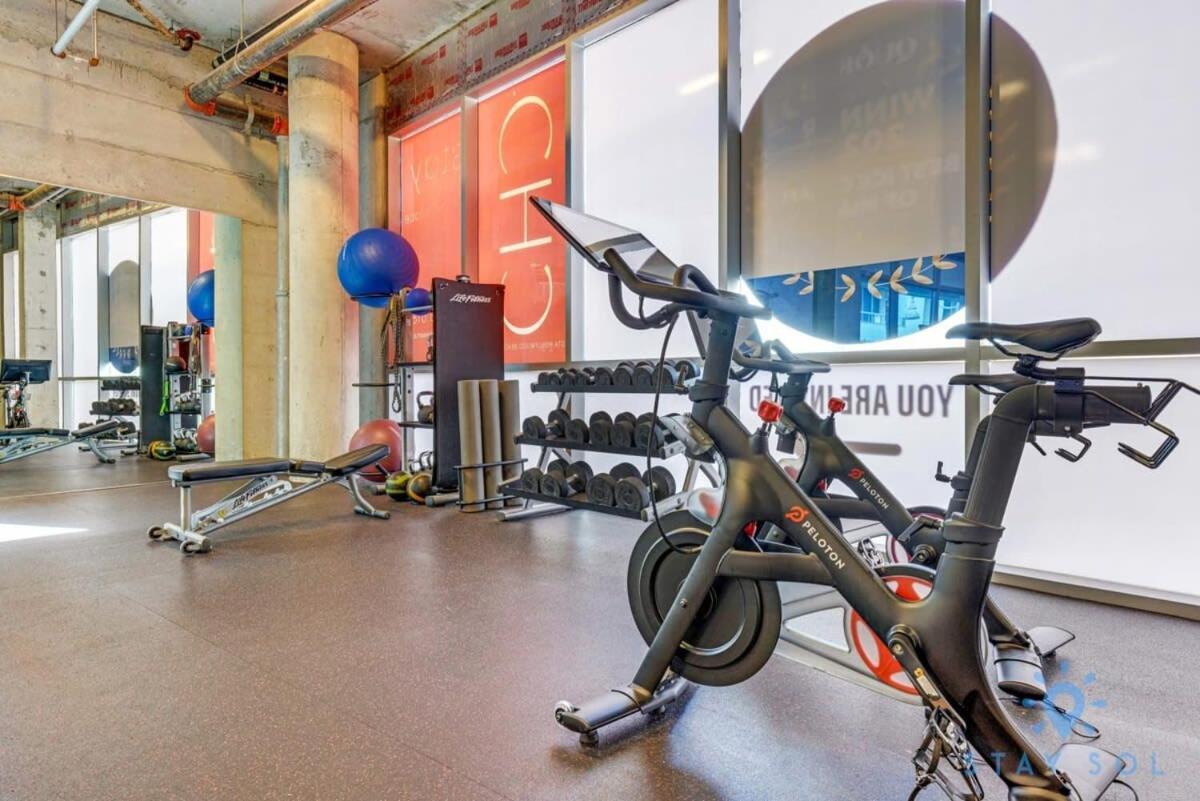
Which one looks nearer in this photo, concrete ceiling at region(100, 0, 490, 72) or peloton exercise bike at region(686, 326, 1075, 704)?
peloton exercise bike at region(686, 326, 1075, 704)

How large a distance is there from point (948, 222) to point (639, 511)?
2.28 metres

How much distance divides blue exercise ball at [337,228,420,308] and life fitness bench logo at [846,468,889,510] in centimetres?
463

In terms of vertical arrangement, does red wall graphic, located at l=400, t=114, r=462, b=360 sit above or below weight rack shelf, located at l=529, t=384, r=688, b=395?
above

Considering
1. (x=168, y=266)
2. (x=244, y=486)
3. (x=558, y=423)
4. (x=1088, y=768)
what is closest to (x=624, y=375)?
(x=558, y=423)

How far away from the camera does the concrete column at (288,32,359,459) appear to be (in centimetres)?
645

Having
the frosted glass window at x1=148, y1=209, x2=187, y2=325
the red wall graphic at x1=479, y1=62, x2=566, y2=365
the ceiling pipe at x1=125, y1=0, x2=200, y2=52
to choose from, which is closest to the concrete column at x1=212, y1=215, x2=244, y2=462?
the ceiling pipe at x1=125, y1=0, x2=200, y2=52

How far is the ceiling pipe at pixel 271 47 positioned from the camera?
5160 mm

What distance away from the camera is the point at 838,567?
61.6 inches

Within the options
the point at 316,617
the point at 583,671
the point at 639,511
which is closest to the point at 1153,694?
the point at 583,671

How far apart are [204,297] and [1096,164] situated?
8742 millimetres

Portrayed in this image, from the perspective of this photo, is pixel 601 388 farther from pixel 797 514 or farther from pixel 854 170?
pixel 797 514

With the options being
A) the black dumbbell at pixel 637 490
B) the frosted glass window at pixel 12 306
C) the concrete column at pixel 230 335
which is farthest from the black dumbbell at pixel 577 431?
the frosted glass window at pixel 12 306

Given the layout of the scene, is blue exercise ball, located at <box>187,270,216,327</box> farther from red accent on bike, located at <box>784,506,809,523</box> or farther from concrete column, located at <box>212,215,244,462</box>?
red accent on bike, located at <box>784,506,809,523</box>

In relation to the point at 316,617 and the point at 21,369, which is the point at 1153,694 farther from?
the point at 21,369
